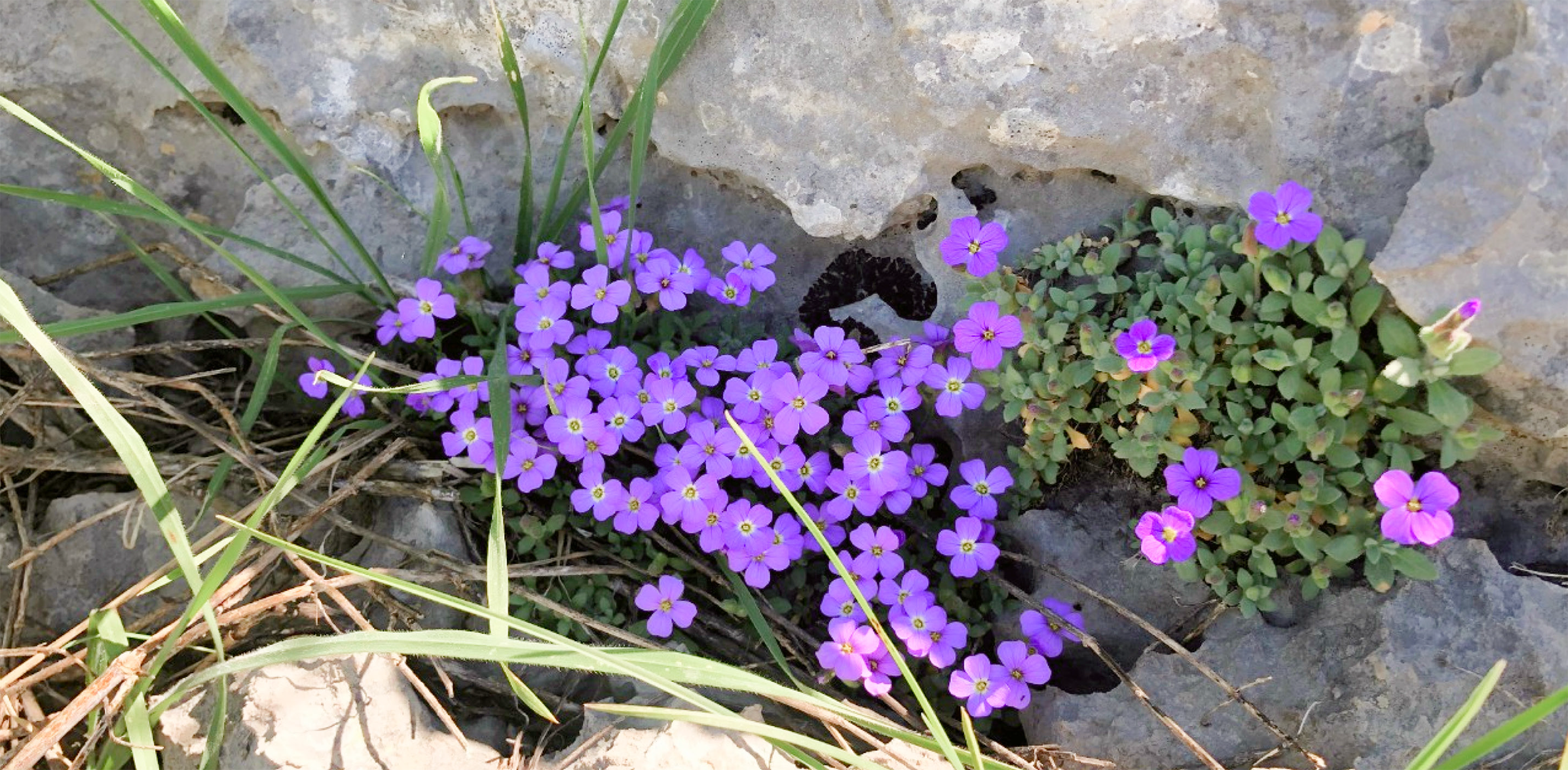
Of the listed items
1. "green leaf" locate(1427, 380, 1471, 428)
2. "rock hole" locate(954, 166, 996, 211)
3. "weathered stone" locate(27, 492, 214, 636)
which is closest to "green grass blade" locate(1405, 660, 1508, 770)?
"green leaf" locate(1427, 380, 1471, 428)

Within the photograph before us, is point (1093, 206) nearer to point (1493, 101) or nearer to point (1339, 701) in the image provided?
point (1493, 101)

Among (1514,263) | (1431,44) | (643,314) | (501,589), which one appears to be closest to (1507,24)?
(1431,44)

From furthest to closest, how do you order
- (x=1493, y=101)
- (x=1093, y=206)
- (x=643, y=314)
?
1. (x=643, y=314)
2. (x=1093, y=206)
3. (x=1493, y=101)

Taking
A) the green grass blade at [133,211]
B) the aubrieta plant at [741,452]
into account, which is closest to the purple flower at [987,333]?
the aubrieta plant at [741,452]

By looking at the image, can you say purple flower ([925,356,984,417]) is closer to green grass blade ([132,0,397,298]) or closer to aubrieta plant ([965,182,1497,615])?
aubrieta plant ([965,182,1497,615])

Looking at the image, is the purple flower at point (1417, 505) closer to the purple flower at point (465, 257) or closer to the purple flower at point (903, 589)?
the purple flower at point (903, 589)

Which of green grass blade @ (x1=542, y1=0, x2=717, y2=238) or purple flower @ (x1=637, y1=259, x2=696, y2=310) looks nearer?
green grass blade @ (x1=542, y1=0, x2=717, y2=238)

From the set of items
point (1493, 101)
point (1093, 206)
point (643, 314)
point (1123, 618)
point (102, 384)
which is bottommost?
point (1123, 618)
